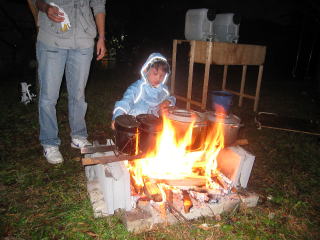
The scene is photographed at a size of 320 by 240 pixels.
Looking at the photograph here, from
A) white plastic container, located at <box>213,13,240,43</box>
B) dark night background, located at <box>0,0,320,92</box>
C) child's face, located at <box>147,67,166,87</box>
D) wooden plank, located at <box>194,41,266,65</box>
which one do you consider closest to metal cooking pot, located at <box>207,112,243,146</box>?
child's face, located at <box>147,67,166,87</box>

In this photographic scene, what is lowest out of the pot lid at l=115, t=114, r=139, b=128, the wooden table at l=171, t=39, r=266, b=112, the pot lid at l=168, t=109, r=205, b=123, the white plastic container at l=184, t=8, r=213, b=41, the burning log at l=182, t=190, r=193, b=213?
the burning log at l=182, t=190, r=193, b=213

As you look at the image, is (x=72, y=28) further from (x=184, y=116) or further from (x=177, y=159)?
(x=177, y=159)

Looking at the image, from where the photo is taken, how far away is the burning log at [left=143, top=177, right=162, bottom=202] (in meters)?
2.34

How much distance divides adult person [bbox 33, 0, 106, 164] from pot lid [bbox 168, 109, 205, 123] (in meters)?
1.43

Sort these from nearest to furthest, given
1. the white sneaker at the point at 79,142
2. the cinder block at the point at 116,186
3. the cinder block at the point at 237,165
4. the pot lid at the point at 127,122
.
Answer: the cinder block at the point at 116,186
the pot lid at the point at 127,122
the cinder block at the point at 237,165
the white sneaker at the point at 79,142

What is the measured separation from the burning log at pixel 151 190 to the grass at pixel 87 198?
0.91 feet

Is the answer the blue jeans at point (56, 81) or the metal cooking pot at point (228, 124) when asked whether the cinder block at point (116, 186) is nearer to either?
the metal cooking pot at point (228, 124)

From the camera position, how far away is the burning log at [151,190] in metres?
2.34

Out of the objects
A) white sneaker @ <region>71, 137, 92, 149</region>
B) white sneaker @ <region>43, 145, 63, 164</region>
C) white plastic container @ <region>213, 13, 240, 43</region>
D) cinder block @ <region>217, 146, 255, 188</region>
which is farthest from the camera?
white plastic container @ <region>213, 13, 240, 43</region>

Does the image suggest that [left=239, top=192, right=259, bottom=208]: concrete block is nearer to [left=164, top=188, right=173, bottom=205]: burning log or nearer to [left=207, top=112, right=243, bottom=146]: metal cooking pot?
[left=207, top=112, right=243, bottom=146]: metal cooking pot

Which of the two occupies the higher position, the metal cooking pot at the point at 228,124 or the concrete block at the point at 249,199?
the metal cooking pot at the point at 228,124

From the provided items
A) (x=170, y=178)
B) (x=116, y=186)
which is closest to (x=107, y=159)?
(x=116, y=186)

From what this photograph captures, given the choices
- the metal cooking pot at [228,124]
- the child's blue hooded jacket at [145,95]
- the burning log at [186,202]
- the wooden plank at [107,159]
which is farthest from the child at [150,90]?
the burning log at [186,202]

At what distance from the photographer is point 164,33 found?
1329cm
